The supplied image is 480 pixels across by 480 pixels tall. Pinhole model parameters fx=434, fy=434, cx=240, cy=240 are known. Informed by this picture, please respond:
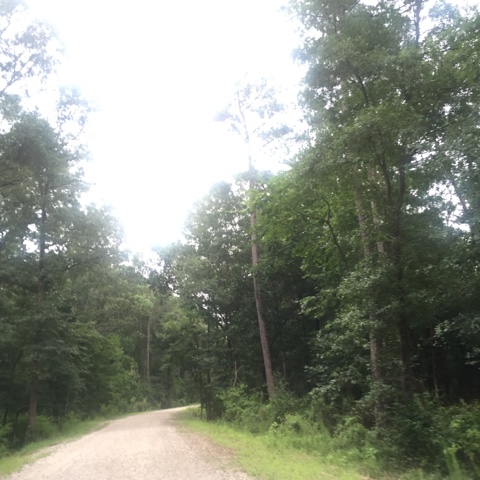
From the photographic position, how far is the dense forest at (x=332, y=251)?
8.20 m

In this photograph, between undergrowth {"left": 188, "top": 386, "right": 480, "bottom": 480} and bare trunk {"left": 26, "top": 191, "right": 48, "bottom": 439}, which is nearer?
undergrowth {"left": 188, "top": 386, "right": 480, "bottom": 480}

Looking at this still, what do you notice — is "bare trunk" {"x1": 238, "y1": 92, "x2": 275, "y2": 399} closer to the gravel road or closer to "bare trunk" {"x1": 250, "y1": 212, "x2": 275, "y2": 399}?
"bare trunk" {"x1": 250, "y1": 212, "x2": 275, "y2": 399}

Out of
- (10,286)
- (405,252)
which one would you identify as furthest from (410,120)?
(10,286)

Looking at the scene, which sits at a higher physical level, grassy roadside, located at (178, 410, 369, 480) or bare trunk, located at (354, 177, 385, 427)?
bare trunk, located at (354, 177, 385, 427)

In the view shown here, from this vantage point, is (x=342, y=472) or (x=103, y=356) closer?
(x=342, y=472)

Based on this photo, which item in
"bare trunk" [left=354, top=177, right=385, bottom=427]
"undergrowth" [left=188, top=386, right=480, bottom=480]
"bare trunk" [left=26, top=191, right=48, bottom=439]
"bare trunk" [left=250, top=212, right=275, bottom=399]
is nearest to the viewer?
"undergrowth" [left=188, top=386, right=480, bottom=480]

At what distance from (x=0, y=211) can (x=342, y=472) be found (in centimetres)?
1570

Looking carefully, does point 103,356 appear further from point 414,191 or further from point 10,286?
point 414,191

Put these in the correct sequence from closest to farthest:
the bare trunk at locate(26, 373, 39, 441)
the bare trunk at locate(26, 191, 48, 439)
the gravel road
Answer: the gravel road, the bare trunk at locate(26, 373, 39, 441), the bare trunk at locate(26, 191, 48, 439)

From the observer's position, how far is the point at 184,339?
27.2m

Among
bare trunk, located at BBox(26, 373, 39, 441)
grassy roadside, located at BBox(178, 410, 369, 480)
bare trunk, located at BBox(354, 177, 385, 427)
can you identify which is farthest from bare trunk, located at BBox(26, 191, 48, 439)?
bare trunk, located at BBox(354, 177, 385, 427)

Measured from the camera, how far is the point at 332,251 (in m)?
12.3

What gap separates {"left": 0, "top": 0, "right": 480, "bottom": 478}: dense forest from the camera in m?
8.20

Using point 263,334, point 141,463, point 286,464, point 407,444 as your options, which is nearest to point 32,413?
point 263,334
